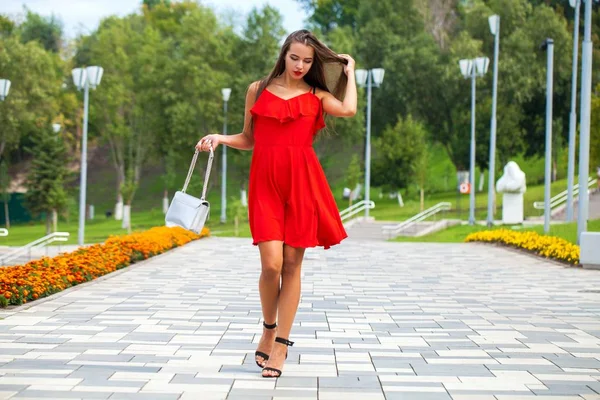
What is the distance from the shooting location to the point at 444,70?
51188mm

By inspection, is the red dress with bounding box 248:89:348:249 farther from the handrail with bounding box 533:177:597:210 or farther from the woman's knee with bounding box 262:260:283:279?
the handrail with bounding box 533:177:597:210

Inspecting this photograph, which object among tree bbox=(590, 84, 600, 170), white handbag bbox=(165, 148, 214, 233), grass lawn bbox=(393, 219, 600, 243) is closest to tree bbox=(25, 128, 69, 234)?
grass lawn bbox=(393, 219, 600, 243)

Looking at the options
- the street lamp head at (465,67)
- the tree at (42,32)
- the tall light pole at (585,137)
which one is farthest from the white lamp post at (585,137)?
the tree at (42,32)

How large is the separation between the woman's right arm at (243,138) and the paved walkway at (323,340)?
1370 millimetres

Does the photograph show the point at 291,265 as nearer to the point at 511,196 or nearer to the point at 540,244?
the point at 540,244

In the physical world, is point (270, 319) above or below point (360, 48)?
below

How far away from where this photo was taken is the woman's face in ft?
18.8

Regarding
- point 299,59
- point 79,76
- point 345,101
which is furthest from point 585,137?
point 79,76

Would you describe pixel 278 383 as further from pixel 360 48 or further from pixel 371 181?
pixel 360 48

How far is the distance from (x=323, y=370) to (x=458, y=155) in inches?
1789

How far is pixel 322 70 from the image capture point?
19.4 feet

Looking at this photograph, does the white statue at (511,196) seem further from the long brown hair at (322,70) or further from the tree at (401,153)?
the long brown hair at (322,70)

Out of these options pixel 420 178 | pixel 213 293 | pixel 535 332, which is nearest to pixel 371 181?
pixel 420 178

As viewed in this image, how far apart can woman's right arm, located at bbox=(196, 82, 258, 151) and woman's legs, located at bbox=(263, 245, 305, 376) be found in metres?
0.76
